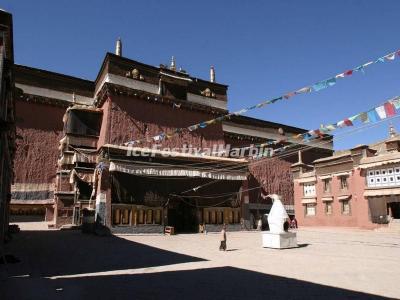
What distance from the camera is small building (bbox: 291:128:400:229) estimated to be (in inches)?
1094

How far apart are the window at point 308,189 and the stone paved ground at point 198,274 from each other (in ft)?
67.4

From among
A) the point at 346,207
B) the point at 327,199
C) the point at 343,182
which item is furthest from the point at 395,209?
the point at 327,199

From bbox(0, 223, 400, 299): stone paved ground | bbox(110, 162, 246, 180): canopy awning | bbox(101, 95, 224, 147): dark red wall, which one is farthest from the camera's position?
bbox(101, 95, 224, 147): dark red wall

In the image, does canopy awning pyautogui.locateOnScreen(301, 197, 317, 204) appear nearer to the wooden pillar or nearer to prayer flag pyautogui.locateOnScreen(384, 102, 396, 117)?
the wooden pillar

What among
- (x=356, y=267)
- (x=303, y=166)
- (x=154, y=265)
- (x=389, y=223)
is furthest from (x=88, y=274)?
(x=303, y=166)

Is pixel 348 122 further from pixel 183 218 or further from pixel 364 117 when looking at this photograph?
pixel 183 218

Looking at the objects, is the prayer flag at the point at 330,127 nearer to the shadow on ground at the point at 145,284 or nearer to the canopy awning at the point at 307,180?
the shadow on ground at the point at 145,284

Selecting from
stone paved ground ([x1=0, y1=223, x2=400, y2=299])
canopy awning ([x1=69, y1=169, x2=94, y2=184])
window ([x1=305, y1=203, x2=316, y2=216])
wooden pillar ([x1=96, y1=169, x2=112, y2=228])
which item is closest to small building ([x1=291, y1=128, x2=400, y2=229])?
window ([x1=305, y1=203, x2=316, y2=216])

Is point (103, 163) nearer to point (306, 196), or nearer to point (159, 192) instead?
point (159, 192)

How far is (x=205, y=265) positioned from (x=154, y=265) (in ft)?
5.32

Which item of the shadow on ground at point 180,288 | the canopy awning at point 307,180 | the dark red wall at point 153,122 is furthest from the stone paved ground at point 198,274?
the canopy awning at point 307,180

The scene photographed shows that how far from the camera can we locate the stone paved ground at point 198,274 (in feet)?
24.1

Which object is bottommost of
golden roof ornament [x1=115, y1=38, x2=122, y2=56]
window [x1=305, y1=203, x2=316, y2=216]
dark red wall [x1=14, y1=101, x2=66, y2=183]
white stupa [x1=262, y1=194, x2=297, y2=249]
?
white stupa [x1=262, y1=194, x2=297, y2=249]

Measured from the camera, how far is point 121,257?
12758mm
